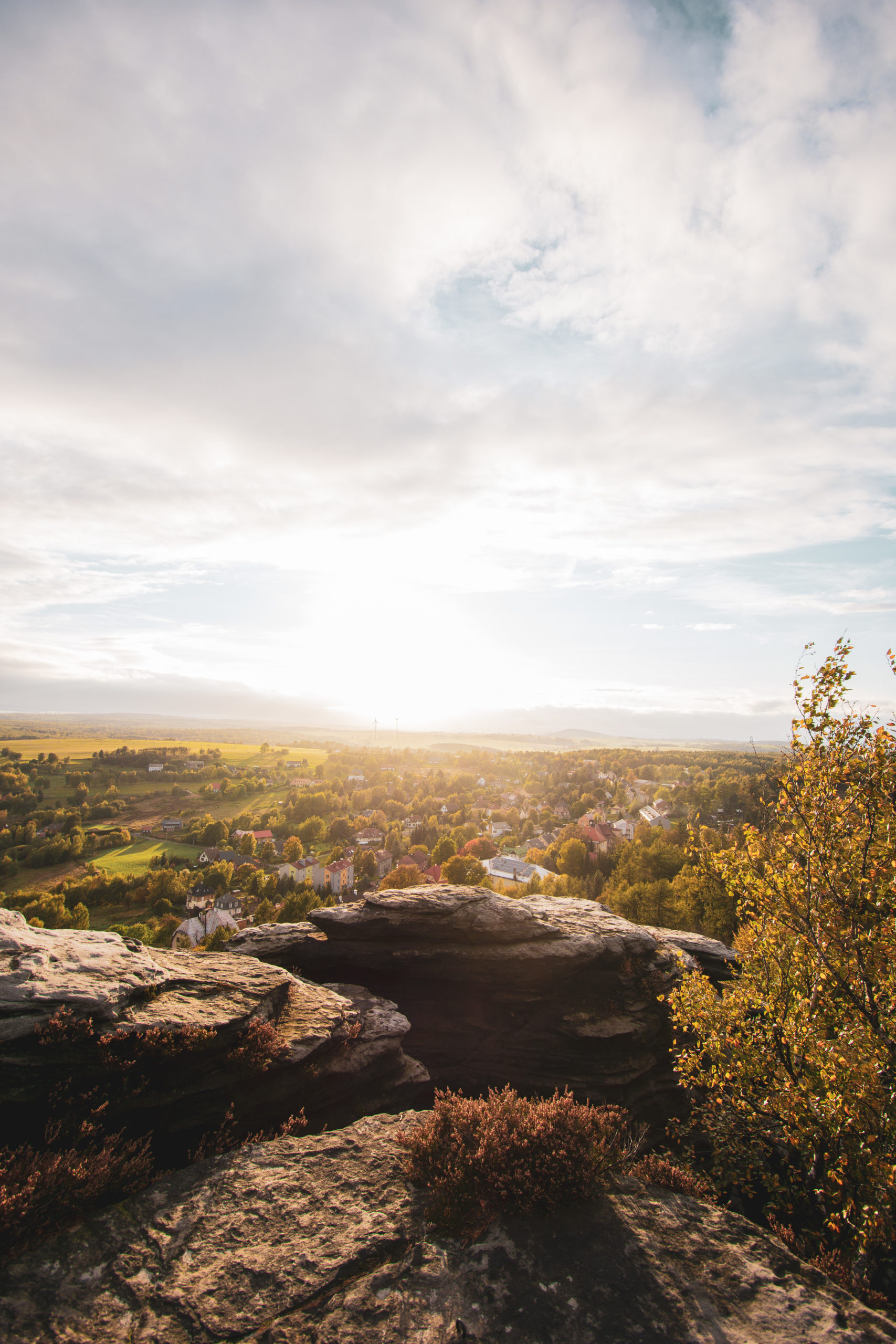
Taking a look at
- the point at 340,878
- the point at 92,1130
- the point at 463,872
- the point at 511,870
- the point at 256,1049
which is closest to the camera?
the point at 92,1130

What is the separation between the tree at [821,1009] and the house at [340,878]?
5236cm

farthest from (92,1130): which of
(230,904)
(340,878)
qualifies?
(340,878)

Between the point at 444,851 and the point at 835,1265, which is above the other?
the point at 835,1265

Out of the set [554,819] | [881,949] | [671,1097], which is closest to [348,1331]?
[881,949]

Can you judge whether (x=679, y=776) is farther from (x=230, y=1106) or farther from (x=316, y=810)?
(x=230, y=1106)

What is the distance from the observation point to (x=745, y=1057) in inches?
448

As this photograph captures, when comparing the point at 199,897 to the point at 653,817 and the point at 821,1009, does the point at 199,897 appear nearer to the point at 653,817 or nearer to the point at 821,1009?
the point at 821,1009

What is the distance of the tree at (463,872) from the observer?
42.4 m

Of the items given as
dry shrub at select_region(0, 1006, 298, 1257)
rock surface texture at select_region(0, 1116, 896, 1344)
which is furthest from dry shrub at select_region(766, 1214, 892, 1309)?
dry shrub at select_region(0, 1006, 298, 1257)

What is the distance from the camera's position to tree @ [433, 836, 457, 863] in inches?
2635

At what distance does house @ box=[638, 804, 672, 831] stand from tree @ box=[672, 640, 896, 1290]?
227ft

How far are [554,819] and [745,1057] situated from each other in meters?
92.1

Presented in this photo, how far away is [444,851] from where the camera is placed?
2670 inches

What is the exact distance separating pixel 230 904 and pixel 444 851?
2745 centimetres
